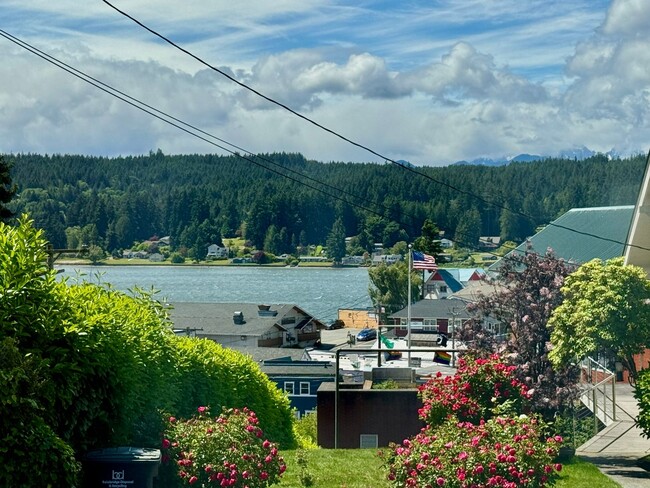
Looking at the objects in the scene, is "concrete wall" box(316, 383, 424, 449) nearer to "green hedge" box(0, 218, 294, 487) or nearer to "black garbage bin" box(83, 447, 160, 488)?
"green hedge" box(0, 218, 294, 487)

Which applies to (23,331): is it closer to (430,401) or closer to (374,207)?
(430,401)

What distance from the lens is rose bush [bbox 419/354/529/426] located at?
48.0ft

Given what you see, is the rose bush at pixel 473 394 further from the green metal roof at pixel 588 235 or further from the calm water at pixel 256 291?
the calm water at pixel 256 291

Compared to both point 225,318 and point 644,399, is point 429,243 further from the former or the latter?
point 644,399

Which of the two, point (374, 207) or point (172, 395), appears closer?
point (172, 395)

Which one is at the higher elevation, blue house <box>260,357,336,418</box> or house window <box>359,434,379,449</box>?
house window <box>359,434,379,449</box>

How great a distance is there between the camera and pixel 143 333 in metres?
11.6

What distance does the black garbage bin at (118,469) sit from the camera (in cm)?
956

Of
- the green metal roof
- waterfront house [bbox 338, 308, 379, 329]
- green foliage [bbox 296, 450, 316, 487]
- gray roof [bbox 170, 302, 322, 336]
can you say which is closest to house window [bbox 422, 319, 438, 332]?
gray roof [bbox 170, 302, 322, 336]

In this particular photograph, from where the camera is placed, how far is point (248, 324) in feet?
314

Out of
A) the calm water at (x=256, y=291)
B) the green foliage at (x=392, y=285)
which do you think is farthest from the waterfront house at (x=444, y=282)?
the calm water at (x=256, y=291)

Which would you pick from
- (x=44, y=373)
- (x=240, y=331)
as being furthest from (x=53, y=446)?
(x=240, y=331)

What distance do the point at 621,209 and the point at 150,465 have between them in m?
41.6

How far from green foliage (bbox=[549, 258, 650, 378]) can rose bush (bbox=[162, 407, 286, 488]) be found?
29.2 ft
